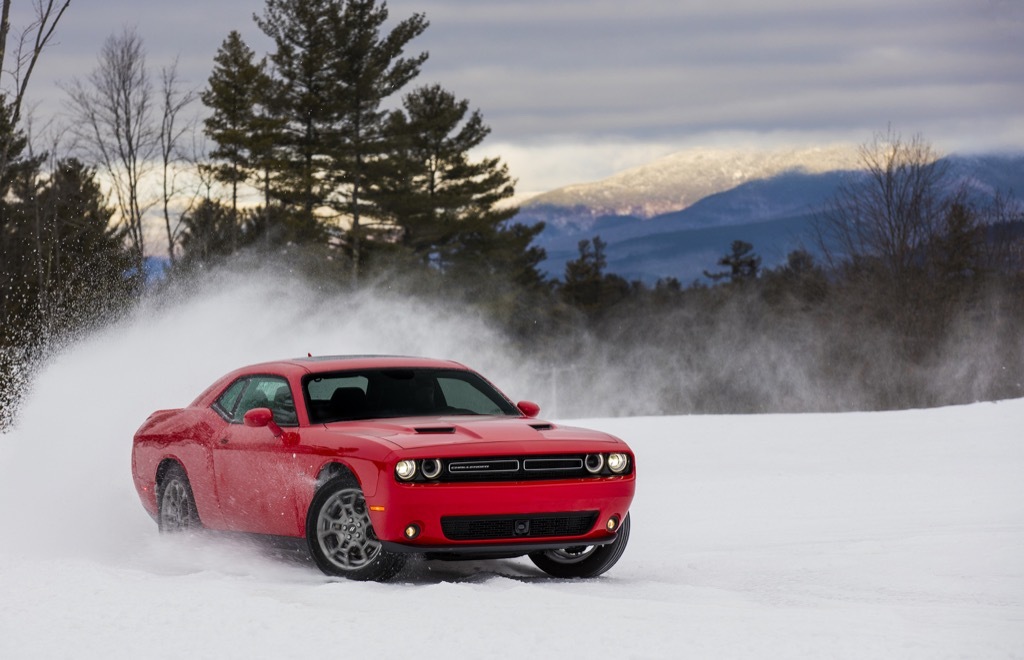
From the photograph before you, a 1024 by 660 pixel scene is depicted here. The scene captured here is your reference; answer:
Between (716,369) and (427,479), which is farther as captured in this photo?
(716,369)

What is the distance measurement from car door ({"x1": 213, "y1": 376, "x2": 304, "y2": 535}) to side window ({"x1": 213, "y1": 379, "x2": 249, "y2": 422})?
0.03 ft

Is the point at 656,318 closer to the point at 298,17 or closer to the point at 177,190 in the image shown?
the point at 298,17

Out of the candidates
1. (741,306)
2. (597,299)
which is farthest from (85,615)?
(597,299)

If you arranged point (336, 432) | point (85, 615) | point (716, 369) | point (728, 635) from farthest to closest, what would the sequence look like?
point (716, 369), point (336, 432), point (85, 615), point (728, 635)

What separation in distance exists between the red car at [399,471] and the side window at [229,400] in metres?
0.01

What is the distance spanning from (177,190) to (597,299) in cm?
6154

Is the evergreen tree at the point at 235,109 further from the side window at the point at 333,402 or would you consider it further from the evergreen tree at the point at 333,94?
the side window at the point at 333,402

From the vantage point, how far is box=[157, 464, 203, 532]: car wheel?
9.10m

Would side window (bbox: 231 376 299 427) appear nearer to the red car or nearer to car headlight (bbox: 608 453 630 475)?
the red car

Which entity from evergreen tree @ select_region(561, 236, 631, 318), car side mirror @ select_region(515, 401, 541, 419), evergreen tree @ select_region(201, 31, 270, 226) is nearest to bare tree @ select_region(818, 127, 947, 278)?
evergreen tree @ select_region(201, 31, 270, 226)

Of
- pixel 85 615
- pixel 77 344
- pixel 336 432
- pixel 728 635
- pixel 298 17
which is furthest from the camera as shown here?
pixel 298 17

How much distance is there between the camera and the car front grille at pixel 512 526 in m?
7.16

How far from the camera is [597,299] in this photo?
342 ft

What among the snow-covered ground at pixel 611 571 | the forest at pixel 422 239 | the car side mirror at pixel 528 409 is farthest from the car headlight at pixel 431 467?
the forest at pixel 422 239
